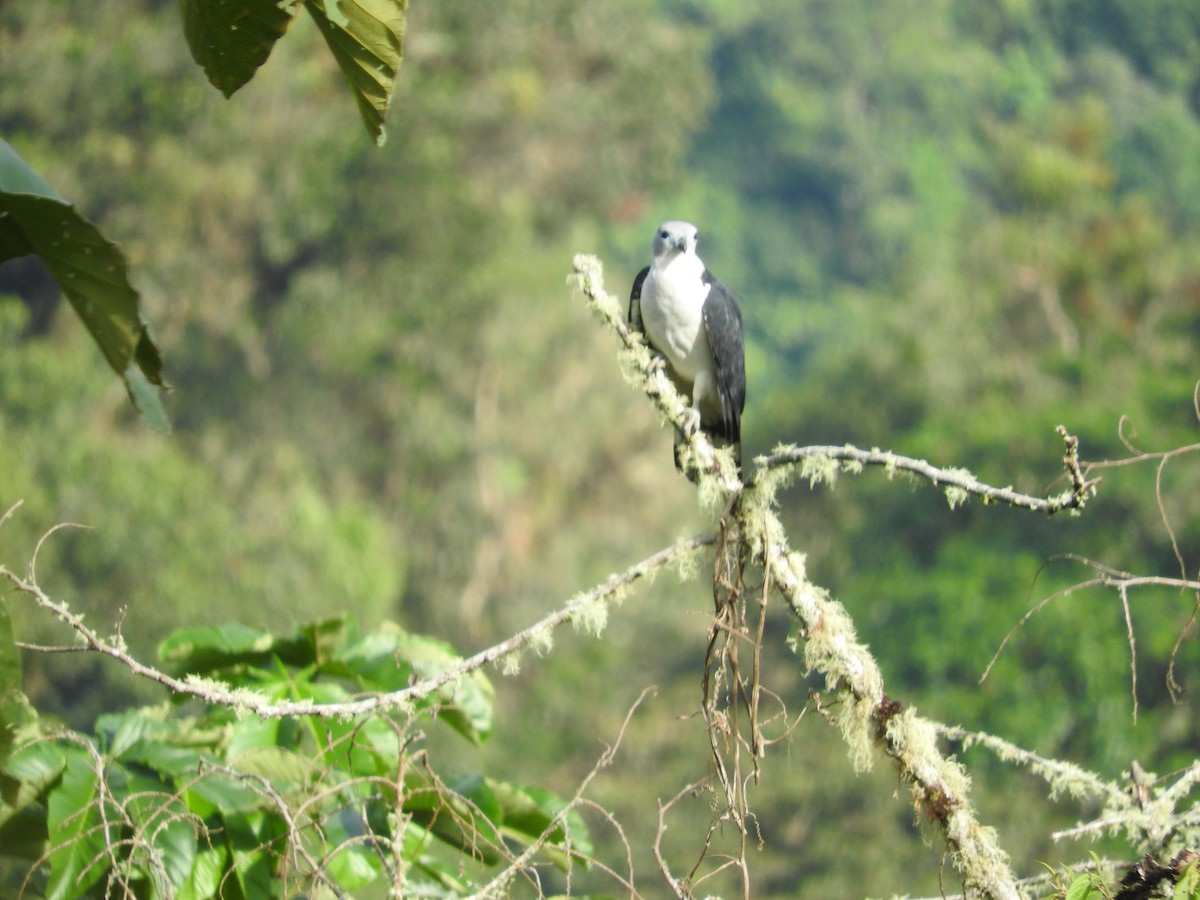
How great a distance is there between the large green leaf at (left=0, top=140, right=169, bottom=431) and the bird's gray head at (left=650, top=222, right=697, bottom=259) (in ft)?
8.11

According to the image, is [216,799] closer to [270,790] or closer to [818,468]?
[270,790]

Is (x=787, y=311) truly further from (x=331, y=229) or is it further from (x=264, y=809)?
(x=264, y=809)

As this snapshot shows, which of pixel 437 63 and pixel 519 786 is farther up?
pixel 437 63

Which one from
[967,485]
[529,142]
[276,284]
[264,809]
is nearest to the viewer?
[967,485]

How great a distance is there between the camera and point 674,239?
4.61 metres

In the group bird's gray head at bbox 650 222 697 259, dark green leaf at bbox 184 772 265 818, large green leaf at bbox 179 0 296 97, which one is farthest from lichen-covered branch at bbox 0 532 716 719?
bird's gray head at bbox 650 222 697 259

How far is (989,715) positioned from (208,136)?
13.2 m

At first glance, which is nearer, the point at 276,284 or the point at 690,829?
the point at 690,829

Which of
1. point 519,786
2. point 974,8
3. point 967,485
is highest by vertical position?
point 974,8

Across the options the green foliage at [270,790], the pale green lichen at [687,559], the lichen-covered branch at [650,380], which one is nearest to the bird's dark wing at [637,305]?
the lichen-covered branch at [650,380]

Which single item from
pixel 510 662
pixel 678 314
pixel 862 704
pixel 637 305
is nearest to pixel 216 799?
pixel 510 662

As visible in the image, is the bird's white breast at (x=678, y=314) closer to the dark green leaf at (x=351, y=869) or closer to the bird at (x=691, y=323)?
the bird at (x=691, y=323)

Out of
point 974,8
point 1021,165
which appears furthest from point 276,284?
point 974,8

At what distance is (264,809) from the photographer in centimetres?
268
